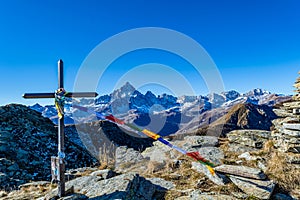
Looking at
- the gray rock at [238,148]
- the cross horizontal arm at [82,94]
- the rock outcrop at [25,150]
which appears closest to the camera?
the cross horizontal arm at [82,94]

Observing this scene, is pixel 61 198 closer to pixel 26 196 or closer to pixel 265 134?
pixel 26 196

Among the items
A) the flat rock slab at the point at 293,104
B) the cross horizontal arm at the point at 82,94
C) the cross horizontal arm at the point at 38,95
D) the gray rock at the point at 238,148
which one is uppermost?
the cross horizontal arm at the point at 38,95

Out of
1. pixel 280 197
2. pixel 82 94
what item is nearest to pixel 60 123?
pixel 82 94

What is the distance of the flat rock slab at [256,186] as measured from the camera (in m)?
7.23

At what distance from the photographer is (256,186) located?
748 centimetres

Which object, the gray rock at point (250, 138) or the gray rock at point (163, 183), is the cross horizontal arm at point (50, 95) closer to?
the gray rock at point (163, 183)

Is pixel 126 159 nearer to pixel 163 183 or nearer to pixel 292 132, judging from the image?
pixel 163 183

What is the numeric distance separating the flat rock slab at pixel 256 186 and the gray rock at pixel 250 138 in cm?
487

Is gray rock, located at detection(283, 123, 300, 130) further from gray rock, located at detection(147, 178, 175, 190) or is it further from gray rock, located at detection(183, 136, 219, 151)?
gray rock, located at detection(147, 178, 175, 190)

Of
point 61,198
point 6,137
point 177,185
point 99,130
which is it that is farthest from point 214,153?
point 99,130

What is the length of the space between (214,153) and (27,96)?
8995 millimetres

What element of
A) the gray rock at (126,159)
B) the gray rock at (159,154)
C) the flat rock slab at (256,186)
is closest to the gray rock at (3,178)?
the gray rock at (126,159)

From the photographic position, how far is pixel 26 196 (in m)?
7.74

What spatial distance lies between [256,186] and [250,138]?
5656 mm
